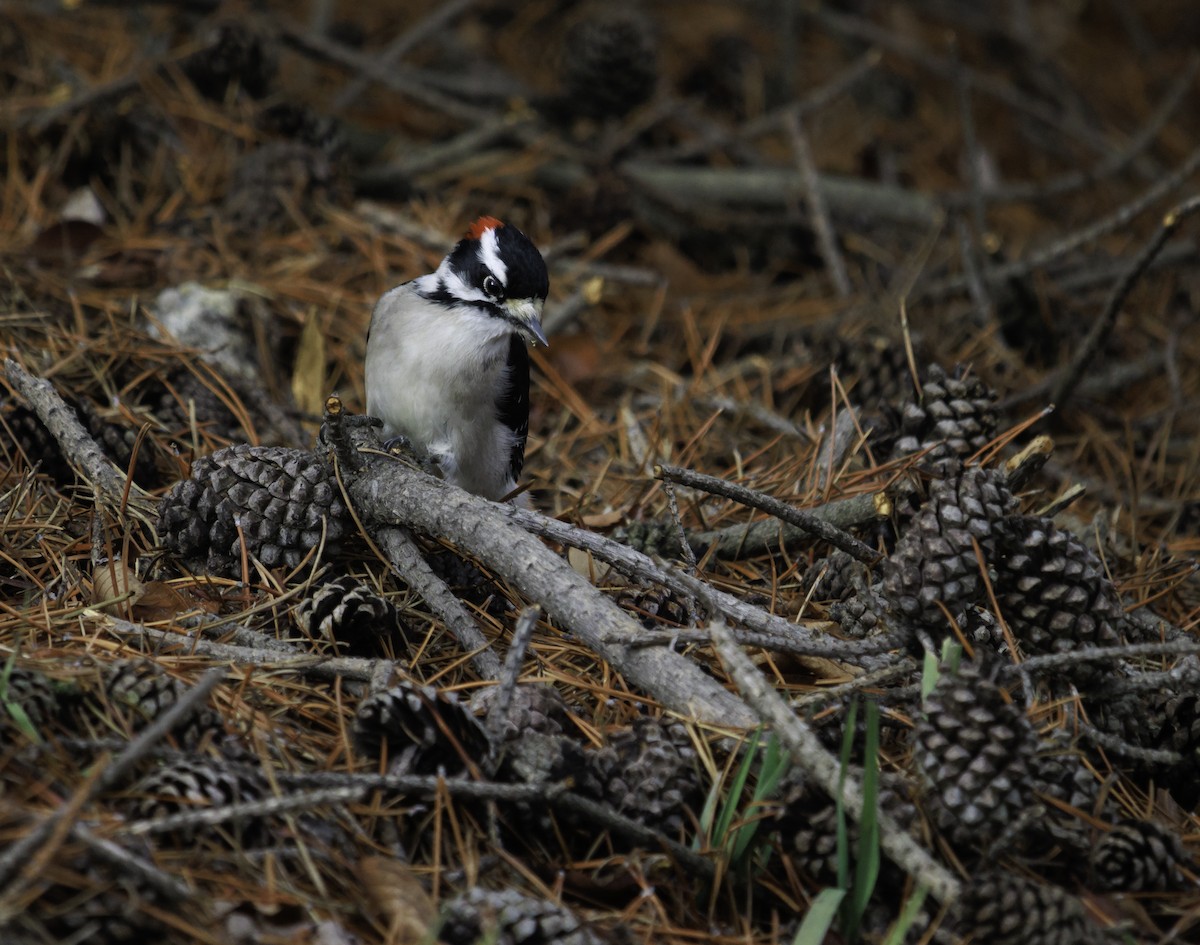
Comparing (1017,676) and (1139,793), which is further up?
(1017,676)

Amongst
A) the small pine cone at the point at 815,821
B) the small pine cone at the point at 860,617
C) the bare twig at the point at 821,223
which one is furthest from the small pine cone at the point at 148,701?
the bare twig at the point at 821,223

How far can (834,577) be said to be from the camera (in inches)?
121

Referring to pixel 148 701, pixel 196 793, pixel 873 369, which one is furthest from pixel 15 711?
pixel 873 369

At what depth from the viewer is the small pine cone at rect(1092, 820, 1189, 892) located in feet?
7.10

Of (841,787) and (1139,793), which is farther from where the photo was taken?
(1139,793)

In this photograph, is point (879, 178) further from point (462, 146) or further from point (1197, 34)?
point (1197, 34)

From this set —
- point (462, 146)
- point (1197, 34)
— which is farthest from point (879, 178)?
point (1197, 34)

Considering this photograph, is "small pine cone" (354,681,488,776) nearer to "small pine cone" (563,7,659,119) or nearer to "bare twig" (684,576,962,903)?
"bare twig" (684,576,962,903)

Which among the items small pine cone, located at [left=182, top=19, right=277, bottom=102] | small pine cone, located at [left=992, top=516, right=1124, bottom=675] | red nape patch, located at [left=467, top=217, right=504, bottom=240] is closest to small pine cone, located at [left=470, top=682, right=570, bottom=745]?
small pine cone, located at [left=992, top=516, right=1124, bottom=675]

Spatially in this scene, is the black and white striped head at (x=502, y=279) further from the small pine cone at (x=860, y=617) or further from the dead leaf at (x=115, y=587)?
the dead leaf at (x=115, y=587)

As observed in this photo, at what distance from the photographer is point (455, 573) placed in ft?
10.3

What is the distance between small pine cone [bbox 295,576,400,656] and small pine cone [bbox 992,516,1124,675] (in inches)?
53.5

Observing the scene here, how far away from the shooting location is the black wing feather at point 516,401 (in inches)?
147

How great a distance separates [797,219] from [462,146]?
1559 millimetres
